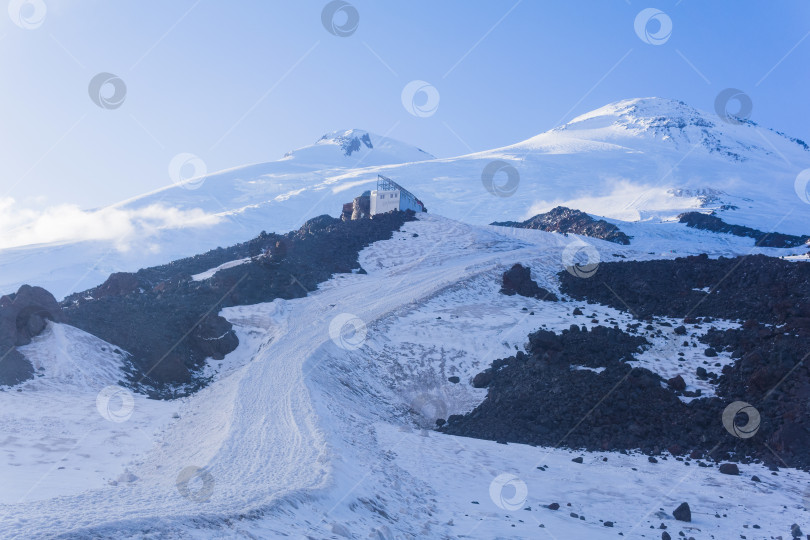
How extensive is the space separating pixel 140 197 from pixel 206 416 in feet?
309

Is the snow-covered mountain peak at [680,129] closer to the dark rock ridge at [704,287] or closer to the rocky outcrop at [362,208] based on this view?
the rocky outcrop at [362,208]

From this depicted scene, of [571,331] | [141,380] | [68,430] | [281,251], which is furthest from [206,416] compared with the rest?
[281,251]

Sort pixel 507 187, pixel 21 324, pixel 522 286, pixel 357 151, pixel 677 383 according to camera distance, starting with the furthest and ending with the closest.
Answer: pixel 357 151
pixel 507 187
pixel 522 286
pixel 21 324
pixel 677 383

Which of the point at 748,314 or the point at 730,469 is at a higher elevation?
the point at 748,314

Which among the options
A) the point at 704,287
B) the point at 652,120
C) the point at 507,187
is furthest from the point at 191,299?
the point at 652,120

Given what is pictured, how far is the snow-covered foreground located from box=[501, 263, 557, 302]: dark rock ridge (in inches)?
207

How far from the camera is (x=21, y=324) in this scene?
20000 millimetres

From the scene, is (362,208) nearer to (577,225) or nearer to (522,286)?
(577,225)

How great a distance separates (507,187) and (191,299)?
8647 centimetres

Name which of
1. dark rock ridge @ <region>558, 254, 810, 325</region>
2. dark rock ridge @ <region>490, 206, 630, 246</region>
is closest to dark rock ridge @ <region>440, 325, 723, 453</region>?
dark rock ridge @ <region>558, 254, 810, 325</region>

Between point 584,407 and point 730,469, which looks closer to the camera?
point 730,469

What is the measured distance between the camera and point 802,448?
15.1 m

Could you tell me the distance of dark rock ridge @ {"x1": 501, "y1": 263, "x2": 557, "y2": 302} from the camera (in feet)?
109

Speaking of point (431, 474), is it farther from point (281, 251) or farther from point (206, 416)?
point (281, 251)
